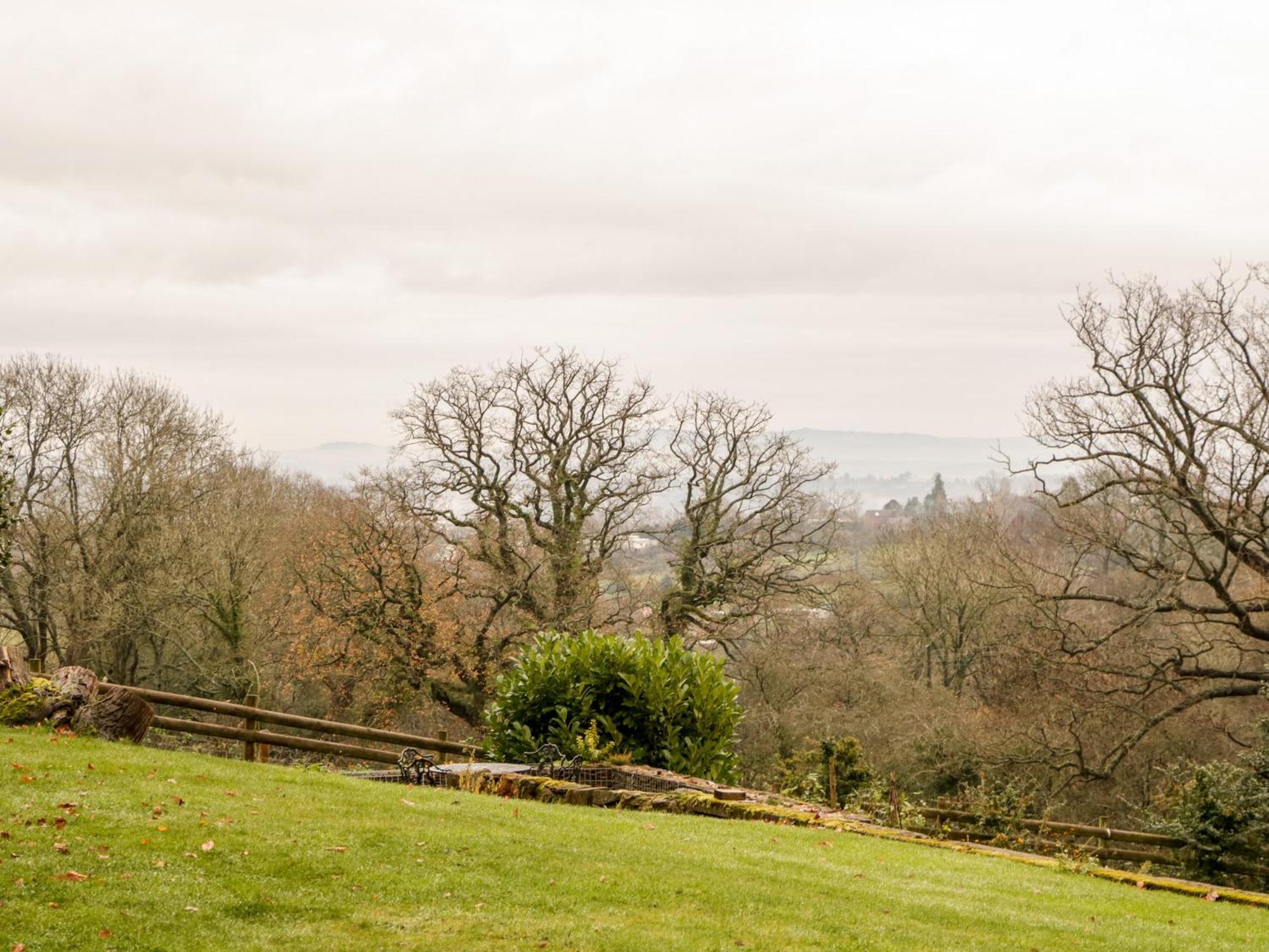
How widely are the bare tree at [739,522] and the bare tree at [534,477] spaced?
1571 mm

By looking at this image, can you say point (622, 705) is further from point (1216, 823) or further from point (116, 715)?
point (1216, 823)

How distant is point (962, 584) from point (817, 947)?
35.7 m

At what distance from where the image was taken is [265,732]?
15.4 m

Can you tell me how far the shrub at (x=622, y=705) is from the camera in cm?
1706

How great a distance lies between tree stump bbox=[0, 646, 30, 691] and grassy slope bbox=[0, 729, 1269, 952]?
279 centimetres

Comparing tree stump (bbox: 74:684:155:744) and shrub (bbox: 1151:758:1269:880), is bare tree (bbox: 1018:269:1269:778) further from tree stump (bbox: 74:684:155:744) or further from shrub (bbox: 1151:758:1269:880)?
tree stump (bbox: 74:684:155:744)

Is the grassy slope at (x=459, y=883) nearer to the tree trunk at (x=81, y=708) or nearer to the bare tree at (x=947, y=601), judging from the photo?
the tree trunk at (x=81, y=708)

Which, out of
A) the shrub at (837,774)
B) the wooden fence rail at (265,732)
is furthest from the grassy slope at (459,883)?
the shrub at (837,774)

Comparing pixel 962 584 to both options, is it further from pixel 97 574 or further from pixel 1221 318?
pixel 97 574

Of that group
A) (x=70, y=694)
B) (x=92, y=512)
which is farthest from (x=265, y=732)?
(x=92, y=512)

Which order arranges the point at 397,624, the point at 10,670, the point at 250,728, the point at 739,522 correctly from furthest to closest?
the point at 739,522
the point at 397,624
the point at 250,728
the point at 10,670

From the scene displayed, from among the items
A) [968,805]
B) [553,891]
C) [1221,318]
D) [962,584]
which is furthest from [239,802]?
[962,584]

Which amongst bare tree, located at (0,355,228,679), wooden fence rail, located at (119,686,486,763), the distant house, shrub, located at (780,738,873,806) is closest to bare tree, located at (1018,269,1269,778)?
shrub, located at (780,738,873,806)

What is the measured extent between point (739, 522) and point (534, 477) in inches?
261
